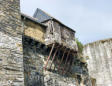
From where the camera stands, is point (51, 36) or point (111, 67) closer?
point (51, 36)

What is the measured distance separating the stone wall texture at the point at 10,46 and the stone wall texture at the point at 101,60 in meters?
11.7

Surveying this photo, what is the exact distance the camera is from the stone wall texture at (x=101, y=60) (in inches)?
683

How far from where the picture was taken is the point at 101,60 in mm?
17891

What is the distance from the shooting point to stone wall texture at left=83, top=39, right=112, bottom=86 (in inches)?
683

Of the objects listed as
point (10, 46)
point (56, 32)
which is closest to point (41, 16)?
point (56, 32)

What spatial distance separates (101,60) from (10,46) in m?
12.4

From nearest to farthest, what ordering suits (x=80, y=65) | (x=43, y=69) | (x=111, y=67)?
(x=43, y=69) < (x=80, y=65) < (x=111, y=67)

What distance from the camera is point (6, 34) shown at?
6.71m

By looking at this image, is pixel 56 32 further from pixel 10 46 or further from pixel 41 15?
pixel 10 46

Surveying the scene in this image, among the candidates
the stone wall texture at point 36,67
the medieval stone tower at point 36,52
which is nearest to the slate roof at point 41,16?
the medieval stone tower at point 36,52

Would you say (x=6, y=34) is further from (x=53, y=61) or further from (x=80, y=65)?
(x=80, y=65)

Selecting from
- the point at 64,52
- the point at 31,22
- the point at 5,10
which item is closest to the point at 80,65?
the point at 64,52

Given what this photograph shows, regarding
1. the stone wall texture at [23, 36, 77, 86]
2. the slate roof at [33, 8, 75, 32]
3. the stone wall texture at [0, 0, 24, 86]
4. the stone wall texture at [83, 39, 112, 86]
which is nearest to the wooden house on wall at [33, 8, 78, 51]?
the slate roof at [33, 8, 75, 32]

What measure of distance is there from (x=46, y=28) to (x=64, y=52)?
1660 mm
